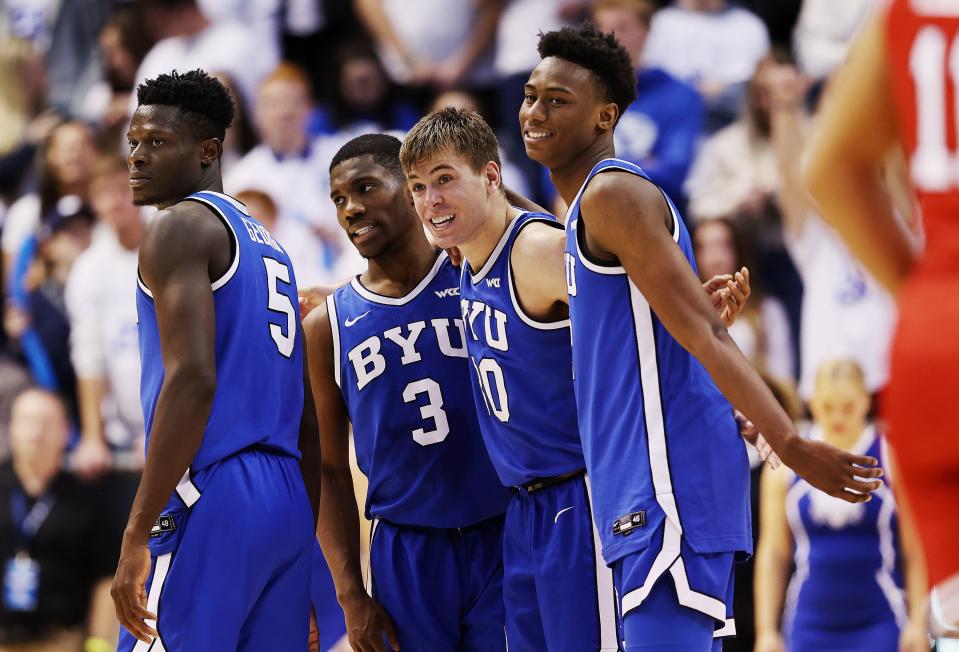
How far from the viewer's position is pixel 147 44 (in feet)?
35.4

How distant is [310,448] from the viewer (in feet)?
15.3

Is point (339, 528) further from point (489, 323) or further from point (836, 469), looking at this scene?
point (836, 469)

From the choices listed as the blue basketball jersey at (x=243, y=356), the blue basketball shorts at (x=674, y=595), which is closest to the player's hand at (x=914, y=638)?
the blue basketball shorts at (x=674, y=595)

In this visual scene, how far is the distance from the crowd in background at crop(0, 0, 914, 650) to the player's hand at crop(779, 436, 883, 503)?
457cm

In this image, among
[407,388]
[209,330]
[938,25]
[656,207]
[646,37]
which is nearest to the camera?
[938,25]

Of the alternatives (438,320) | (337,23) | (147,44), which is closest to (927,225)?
(438,320)

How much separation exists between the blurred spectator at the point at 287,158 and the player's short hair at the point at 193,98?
5035 mm

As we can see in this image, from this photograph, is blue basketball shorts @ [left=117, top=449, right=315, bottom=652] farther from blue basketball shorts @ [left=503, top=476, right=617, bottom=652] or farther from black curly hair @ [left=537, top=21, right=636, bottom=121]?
black curly hair @ [left=537, top=21, right=636, bottom=121]

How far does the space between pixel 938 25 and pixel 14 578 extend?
A: 8.16m

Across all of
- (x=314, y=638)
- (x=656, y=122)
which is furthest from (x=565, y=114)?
(x=656, y=122)

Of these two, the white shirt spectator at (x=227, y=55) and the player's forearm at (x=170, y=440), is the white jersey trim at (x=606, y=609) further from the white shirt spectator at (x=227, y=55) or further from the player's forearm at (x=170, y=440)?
the white shirt spectator at (x=227, y=55)

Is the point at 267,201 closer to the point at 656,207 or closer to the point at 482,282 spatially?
the point at 482,282

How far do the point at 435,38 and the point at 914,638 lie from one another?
5.30 meters

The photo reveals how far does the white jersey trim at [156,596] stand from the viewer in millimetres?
3963
